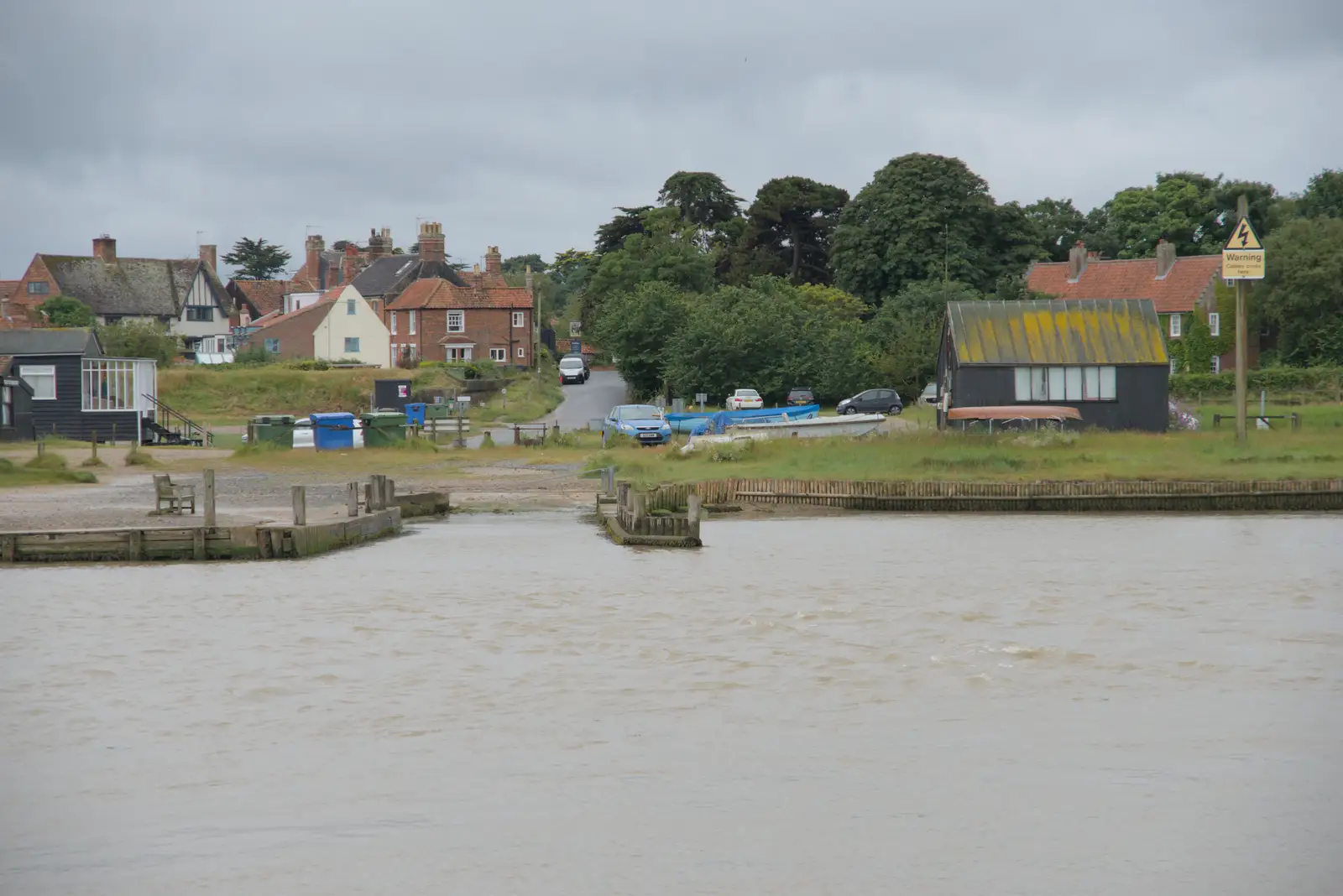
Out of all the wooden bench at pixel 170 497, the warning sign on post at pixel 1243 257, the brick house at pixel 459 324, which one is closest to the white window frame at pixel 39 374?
the wooden bench at pixel 170 497

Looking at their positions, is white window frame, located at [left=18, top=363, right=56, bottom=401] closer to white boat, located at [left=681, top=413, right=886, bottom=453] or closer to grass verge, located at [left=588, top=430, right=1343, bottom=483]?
white boat, located at [left=681, top=413, right=886, bottom=453]

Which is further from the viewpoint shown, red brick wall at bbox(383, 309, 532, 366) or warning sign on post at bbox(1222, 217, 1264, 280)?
red brick wall at bbox(383, 309, 532, 366)

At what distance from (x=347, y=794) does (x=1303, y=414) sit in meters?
48.0

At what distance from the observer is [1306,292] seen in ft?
258

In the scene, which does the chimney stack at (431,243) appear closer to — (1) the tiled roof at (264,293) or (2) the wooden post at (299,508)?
(1) the tiled roof at (264,293)

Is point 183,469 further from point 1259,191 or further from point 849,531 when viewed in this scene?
point 1259,191

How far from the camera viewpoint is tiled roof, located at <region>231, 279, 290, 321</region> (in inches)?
5320

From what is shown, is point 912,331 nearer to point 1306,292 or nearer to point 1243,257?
point 1306,292

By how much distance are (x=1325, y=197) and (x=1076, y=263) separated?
20.9m

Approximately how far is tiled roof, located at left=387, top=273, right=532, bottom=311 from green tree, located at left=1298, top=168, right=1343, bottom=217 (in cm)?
5276

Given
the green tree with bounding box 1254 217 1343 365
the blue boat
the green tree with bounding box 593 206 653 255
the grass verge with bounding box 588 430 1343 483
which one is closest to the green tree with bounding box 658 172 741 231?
the green tree with bounding box 593 206 653 255

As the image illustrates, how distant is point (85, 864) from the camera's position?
12344mm

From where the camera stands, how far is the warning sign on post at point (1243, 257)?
132ft

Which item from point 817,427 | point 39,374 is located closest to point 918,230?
point 817,427
